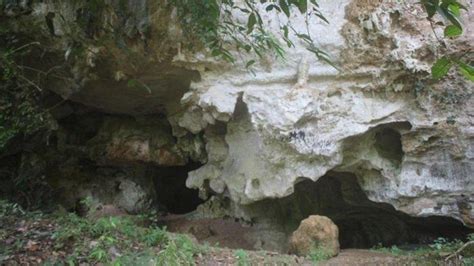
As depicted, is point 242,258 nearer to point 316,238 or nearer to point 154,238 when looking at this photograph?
point 154,238

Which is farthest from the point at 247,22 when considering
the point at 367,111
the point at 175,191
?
the point at 175,191

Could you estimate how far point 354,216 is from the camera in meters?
8.98

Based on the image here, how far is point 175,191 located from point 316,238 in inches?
231

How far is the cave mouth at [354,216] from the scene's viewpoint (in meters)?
8.30

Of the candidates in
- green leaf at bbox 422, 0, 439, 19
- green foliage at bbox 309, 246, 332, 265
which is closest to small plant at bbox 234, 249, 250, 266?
green foliage at bbox 309, 246, 332, 265

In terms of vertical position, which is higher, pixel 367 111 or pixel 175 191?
pixel 367 111

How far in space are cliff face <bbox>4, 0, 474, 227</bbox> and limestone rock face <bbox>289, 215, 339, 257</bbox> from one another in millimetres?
883

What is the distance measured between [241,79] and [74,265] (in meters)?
4.21

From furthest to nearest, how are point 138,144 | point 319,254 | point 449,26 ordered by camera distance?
1. point 138,144
2. point 319,254
3. point 449,26

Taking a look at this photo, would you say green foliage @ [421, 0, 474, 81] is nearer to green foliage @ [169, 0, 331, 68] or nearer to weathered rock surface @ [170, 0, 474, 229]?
green foliage @ [169, 0, 331, 68]

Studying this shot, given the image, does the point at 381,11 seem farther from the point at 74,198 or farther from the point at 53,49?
the point at 74,198

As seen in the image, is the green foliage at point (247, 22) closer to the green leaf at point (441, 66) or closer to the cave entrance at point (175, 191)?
the green leaf at point (441, 66)

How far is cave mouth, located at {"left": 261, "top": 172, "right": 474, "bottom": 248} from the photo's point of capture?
830 cm

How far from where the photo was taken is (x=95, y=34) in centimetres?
682
